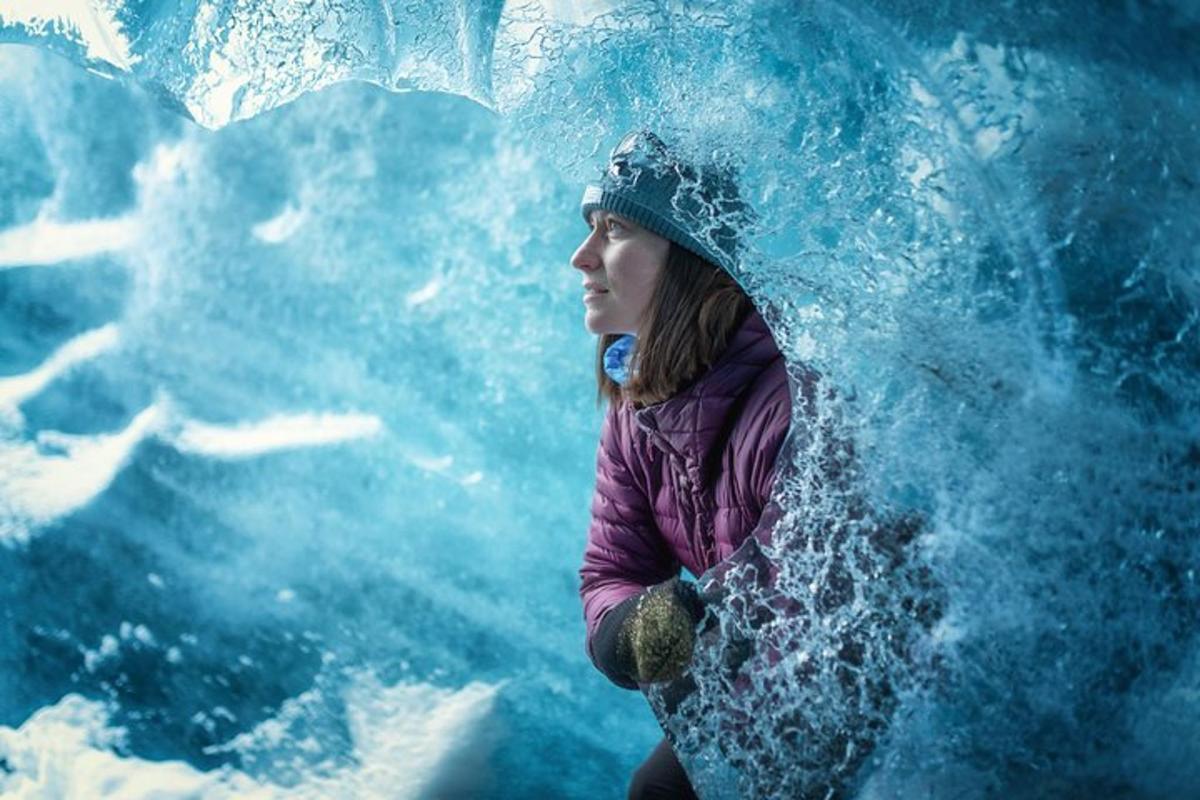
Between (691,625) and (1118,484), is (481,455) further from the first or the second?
(1118,484)

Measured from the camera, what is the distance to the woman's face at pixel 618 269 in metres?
1.30

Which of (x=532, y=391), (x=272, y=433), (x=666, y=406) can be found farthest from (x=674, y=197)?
(x=272, y=433)

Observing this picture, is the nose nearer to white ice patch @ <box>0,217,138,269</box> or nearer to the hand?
the hand

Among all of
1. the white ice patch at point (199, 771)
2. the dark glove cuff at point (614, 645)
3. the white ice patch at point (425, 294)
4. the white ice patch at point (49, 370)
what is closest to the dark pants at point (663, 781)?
the dark glove cuff at point (614, 645)

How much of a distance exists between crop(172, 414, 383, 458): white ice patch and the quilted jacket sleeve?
1176 millimetres

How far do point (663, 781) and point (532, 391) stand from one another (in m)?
1.23

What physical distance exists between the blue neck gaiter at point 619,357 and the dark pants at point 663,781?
0.46 meters

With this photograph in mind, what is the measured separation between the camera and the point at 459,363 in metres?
2.48

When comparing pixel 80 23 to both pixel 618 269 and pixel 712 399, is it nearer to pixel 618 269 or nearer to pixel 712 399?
pixel 618 269

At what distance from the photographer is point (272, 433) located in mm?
2395

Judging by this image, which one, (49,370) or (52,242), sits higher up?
(52,242)

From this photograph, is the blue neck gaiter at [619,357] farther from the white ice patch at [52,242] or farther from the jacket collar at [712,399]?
the white ice patch at [52,242]

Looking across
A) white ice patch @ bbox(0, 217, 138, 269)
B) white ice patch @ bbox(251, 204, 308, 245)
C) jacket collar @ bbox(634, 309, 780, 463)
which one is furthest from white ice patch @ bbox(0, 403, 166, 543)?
jacket collar @ bbox(634, 309, 780, 463)

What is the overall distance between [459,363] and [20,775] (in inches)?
45.3
